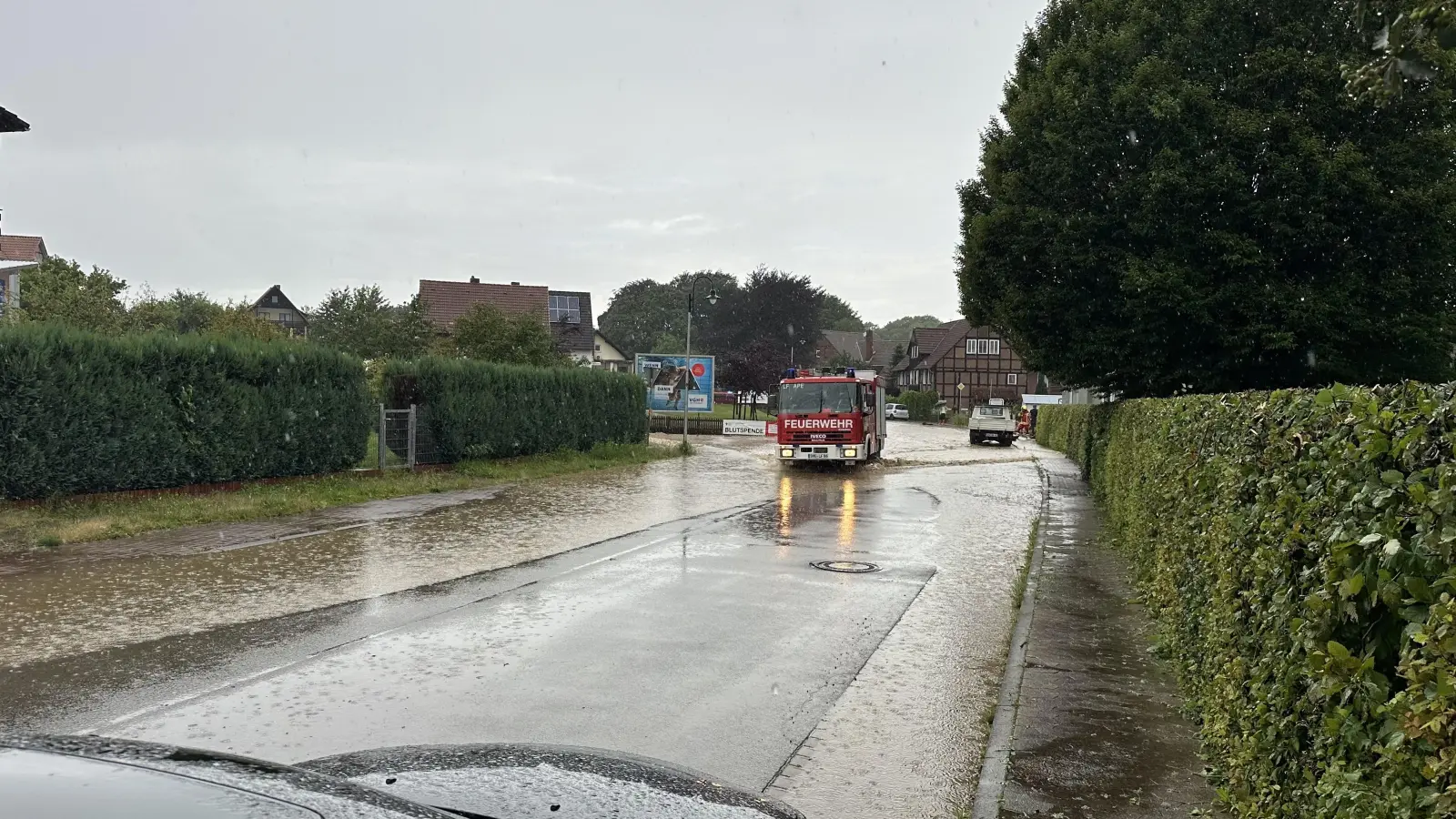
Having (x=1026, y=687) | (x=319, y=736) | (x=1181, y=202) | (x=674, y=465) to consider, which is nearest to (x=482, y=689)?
(x=319, y=736)

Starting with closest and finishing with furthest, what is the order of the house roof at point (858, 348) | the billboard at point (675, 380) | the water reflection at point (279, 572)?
1. the water reflection at point (279, 572)
2. the billboard at point (675, 380)
3. the house roof at point (858, 348)

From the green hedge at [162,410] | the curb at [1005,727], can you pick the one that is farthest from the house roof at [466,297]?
the curb at [1005,727]

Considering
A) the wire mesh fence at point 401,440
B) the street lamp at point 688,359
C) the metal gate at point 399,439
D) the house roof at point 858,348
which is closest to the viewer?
the wire mesh fence at point 401,440

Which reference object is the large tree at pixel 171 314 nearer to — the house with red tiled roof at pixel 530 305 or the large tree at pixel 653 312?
the house with red tiled roof at pixel 530 305

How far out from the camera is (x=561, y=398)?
94.0ft

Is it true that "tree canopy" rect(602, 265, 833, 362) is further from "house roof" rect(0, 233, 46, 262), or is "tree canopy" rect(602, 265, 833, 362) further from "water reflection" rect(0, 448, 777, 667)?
"water reflection" rect(0, 448, 777, 667)

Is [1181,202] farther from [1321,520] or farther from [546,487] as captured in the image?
[1321,520]

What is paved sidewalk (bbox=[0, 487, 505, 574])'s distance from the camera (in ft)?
38.0

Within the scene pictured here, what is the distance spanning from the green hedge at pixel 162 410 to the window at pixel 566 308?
58022 millimetres

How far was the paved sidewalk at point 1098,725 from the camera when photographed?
15.6ft

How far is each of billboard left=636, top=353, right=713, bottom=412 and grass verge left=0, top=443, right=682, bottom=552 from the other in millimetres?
22712

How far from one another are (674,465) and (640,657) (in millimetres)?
21257

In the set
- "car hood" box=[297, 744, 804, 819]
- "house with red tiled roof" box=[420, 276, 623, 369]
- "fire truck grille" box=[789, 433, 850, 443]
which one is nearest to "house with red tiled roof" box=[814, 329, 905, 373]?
"house with red tiled roof" box=[420, 276, 623, 369]

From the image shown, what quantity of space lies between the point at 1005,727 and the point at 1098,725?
541mm
